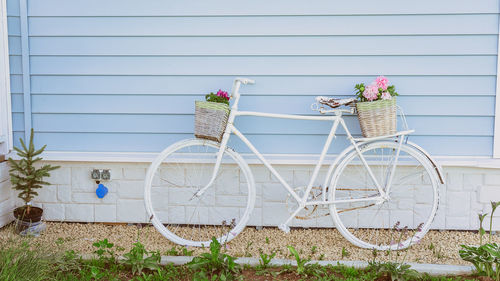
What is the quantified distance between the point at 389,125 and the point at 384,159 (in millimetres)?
429

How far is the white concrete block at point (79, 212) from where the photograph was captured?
163 inches

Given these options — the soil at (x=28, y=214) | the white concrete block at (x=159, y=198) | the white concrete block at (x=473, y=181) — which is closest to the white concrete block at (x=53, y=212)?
the soil at (x=28, y=214)

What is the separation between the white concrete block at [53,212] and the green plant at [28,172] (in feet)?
0.64

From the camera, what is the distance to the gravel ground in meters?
3.56

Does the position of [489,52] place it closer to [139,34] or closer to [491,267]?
[491,267]

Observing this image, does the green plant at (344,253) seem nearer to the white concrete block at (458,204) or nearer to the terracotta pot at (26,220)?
the white concrete block at (458,204)

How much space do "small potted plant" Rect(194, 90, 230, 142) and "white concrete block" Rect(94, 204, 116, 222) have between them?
41.7 inches

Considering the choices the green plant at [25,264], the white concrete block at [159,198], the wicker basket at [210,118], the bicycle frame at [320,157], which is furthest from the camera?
the white concrete block at [159,198]

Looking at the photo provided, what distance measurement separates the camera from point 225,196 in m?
4.04

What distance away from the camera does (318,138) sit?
12.9ft

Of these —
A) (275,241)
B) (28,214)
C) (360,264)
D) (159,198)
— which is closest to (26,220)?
(28,214)

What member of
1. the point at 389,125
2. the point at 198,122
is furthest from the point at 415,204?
the point at 198,122

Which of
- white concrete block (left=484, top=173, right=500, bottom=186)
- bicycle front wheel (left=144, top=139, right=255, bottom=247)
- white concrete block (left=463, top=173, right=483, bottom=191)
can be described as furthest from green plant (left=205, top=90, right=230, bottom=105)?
white concrete block (left=484, top=173, right=500, bottom=186)

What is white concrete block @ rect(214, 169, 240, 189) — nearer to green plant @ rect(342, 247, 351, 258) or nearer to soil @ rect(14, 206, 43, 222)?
green plant @ rect(342, 247, 351, 258)
